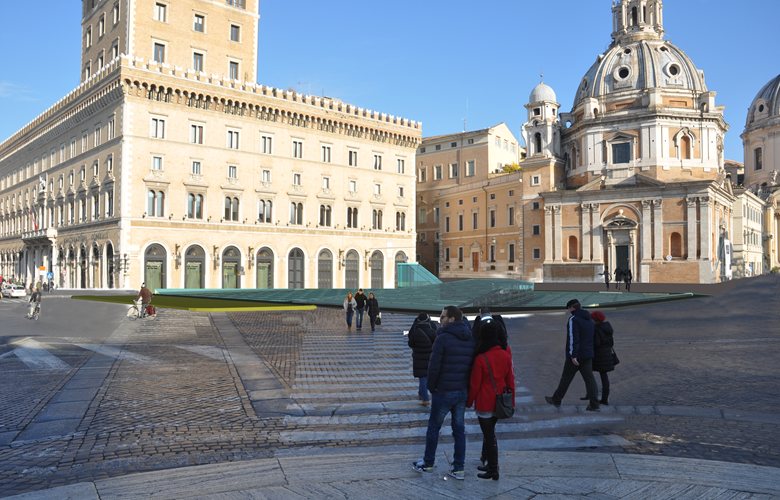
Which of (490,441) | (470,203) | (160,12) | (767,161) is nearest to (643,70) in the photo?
(470,203)

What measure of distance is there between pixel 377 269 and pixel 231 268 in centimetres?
1522

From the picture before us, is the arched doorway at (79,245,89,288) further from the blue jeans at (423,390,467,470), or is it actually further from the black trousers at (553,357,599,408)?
the blue jeans at (423,390,467,470)

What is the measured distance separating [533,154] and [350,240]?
23140 mm

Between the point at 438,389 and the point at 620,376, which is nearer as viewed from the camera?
the point at 438,389

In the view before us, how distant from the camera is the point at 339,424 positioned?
8906 millimetres

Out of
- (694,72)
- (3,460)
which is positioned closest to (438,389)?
(3,460)

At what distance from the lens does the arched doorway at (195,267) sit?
160 feet

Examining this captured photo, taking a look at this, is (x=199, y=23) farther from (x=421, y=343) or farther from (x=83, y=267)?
(x=421, y=343)

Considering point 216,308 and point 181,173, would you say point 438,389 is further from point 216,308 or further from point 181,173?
point 181,173

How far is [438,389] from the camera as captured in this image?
652 centimetres

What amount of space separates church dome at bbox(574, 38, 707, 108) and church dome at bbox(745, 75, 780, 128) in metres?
30.1

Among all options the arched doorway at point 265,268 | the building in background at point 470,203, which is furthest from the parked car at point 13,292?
the building in background at point 470,203

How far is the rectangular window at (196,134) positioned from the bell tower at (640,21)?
47.8 meters

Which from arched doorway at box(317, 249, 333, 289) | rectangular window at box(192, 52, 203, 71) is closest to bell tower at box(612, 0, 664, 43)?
arched doorway at box(317, 249, 333, 289)
